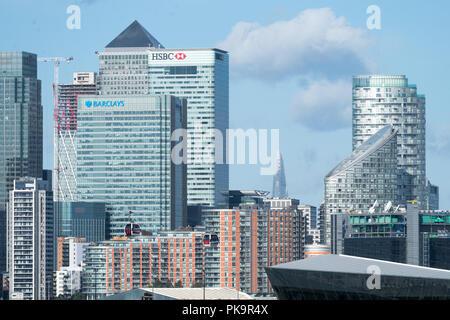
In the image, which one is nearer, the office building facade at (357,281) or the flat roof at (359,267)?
the office building facade at (357,281)

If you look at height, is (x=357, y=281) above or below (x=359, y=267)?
below

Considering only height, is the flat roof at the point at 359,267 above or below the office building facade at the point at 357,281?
above

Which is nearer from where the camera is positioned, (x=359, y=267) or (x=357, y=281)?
(x=357, y=281)

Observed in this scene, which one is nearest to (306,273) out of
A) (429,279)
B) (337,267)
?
(337,267)

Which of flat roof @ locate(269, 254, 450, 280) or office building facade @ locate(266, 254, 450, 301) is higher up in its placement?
flat roof @ locate(269, 254, 450, 280)

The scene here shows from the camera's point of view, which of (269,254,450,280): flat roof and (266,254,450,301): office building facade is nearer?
(266,254,450,301): office building facade

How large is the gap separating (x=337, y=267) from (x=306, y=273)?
3.14 metres
